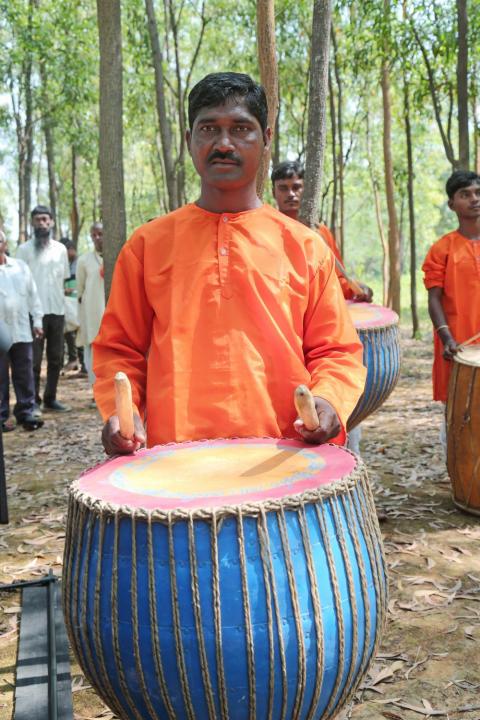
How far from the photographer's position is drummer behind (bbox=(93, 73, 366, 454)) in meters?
2.16

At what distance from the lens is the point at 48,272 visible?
823 cm

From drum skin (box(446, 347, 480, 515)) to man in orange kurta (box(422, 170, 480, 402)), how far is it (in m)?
0.41

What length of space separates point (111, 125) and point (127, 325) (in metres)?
2.75

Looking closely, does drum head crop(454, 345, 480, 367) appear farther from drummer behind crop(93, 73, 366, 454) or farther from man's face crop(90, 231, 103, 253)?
man's face crop(90, 231, 103, 253)

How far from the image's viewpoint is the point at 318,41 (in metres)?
4.50

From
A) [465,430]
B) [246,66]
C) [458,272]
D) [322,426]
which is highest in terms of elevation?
[246,66]

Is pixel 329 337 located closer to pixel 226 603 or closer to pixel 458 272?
pixel 226 603

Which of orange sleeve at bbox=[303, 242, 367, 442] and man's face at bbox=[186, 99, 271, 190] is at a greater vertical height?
man's face at bbox=[186, 99, 271, 190]

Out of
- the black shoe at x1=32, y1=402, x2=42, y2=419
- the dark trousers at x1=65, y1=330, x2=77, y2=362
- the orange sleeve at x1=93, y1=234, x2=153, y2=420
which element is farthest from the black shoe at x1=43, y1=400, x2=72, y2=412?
the orange sleeve at x1=93, y1=234, x2=153, y2=420

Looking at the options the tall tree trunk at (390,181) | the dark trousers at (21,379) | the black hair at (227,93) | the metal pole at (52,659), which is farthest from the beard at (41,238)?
the black hair at (227,93)

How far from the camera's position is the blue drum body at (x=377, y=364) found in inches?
166

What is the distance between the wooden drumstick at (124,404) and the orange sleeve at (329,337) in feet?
1.70

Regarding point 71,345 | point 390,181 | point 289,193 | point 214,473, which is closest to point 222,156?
point 214,473

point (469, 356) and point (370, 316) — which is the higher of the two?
point (370, 316)
